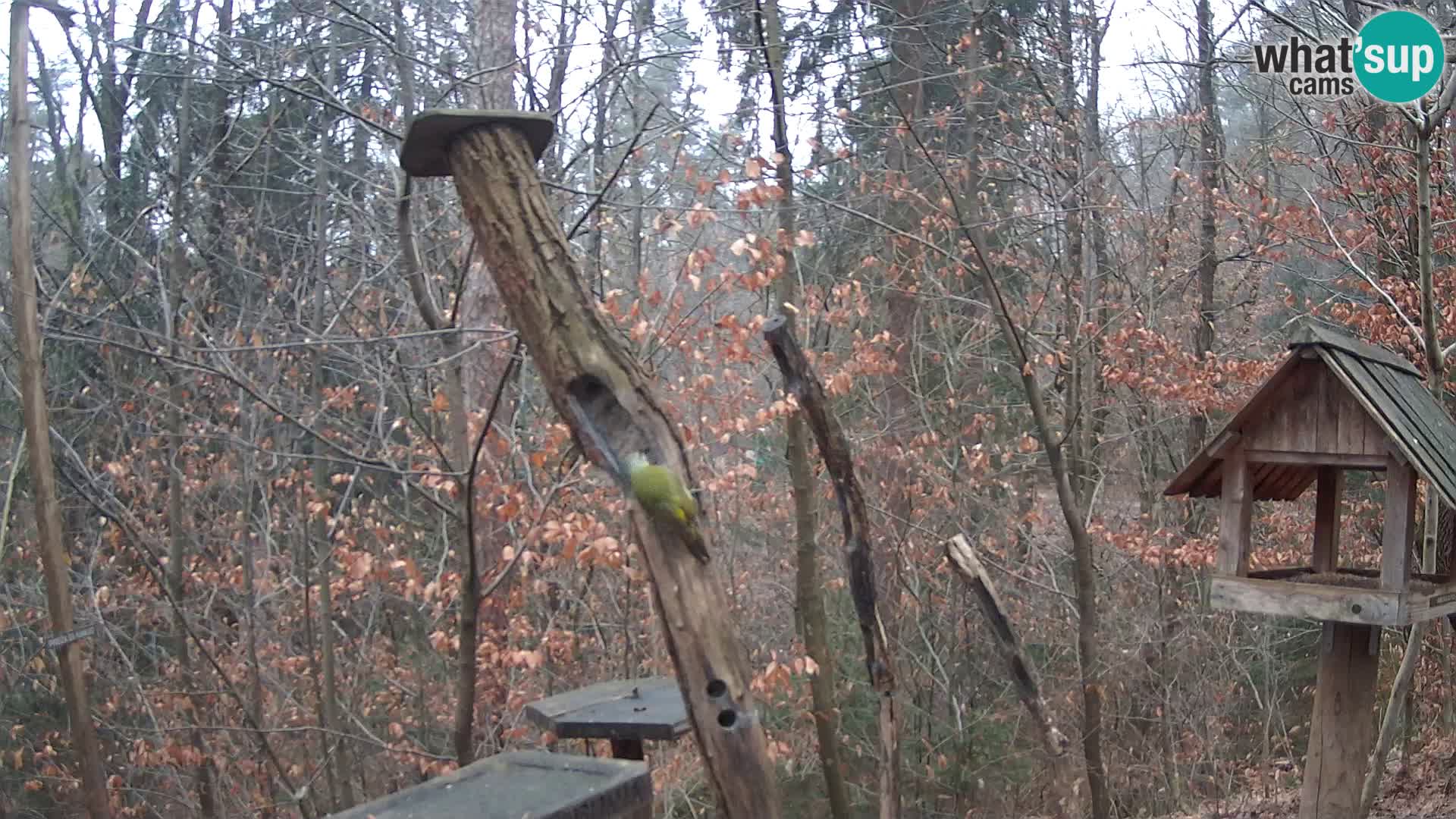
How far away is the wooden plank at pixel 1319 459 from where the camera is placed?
3.86 metres

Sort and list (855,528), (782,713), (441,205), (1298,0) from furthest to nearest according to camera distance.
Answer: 1. (1298,0)
2. (782,713)
3. (441,205)
4. (855,528)

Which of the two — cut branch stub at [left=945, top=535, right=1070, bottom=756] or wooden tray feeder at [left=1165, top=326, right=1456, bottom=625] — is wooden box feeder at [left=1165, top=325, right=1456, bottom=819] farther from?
cut branch stub at [left=945, top=535, right=1070, bottom=756]

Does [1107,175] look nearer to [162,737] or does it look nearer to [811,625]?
[811,625]

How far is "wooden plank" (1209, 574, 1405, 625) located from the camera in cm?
377

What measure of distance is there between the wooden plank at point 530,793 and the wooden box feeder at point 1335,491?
214 centimetres

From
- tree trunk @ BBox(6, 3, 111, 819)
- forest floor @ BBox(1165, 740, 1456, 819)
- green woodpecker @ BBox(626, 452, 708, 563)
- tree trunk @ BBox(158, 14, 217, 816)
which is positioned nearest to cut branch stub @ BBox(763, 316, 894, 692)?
green woodpecker @ BBox(626, 452, 708, 563)

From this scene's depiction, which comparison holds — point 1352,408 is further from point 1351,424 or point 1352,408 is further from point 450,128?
point 450,128

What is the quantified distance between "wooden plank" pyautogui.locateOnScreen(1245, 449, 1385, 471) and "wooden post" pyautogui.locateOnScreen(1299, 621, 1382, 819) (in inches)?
26.0

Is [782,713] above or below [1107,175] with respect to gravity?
below

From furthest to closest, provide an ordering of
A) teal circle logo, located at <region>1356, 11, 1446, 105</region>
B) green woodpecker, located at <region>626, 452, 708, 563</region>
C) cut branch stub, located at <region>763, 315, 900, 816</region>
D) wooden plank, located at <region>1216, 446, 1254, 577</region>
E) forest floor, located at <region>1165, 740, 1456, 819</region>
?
1. forest floor, located at <region>1165, 740, 1456, 819</region>
2. teal circle logo, located at <region>1356, 11, 1446, 105</region>
3. wooden plank, located at <region>1216, 446, 1254, 577</region>
4. cut branch stub, located at <region>763, 315, 900, 816</region>
5. green woodpecker, located at <region>626, 452, 708, 563</region>

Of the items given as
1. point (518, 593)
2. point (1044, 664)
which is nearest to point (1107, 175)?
point (1044, 664)

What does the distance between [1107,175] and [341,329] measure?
19.9 feet

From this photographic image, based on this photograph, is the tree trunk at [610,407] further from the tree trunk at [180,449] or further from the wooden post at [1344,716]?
the tree trunk at [180,449]

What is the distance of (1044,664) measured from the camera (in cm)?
966
